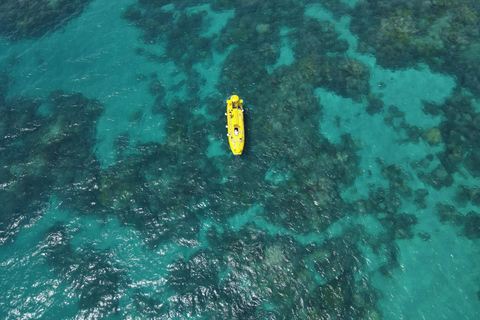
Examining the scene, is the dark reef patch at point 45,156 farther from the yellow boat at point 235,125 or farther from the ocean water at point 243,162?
the yellow boat at point 235,125

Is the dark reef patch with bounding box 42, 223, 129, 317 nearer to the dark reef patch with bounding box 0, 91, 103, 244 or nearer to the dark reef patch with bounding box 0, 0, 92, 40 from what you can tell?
the dark reef patch with bounding box 0, 91, 103, 244

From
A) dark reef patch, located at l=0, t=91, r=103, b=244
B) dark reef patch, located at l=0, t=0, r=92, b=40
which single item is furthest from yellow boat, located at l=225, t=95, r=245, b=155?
dark reef patch, located at l=0, t=0, r=92, b=40

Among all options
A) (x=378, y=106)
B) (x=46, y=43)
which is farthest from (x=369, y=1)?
(x=46, y=43)

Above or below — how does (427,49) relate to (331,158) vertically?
above

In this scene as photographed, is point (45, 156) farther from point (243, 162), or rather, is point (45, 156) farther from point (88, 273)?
point (243, 162)

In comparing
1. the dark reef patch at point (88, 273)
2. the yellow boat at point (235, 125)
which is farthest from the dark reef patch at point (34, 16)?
the dark reef patch at point (88, 273)

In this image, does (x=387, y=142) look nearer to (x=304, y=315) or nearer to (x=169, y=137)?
(x=304, y=315)
